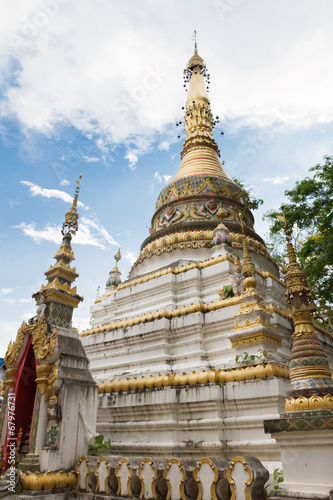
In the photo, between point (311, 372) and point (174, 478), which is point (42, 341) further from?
point (311, 372)

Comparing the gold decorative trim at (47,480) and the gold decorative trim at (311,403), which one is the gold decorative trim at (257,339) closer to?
the gold decorative trim at (311,403)

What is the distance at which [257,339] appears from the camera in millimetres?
7426

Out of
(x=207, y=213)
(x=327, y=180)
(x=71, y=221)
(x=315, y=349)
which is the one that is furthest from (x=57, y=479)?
(x=207, y=213)

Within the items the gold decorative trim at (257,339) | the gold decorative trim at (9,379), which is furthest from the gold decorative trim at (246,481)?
the gold decorative trim at (9,379)

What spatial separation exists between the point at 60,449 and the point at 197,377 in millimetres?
2860

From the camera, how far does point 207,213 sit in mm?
15344

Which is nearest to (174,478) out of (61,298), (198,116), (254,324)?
(254,324)

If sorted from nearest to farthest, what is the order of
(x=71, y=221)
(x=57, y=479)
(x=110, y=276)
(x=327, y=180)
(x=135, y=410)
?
1. (x=57, y=479)
2. (x=135, y=410)
3. (x=71, y=221)
4. (x=327, y=180)
5. (x=110, y=276)

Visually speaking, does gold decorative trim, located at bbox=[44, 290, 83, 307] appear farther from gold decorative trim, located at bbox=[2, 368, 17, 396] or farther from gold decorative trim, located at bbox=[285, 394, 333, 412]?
gold decorative trim, located at bbox=[285, 394, 333, 412]

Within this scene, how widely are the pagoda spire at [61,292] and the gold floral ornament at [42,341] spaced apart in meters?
0.23

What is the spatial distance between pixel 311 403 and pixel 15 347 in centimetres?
605

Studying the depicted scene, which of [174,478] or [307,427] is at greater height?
[307,427]

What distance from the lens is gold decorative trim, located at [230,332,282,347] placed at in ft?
24.1

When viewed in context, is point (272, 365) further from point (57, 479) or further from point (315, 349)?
point (57, 479)
